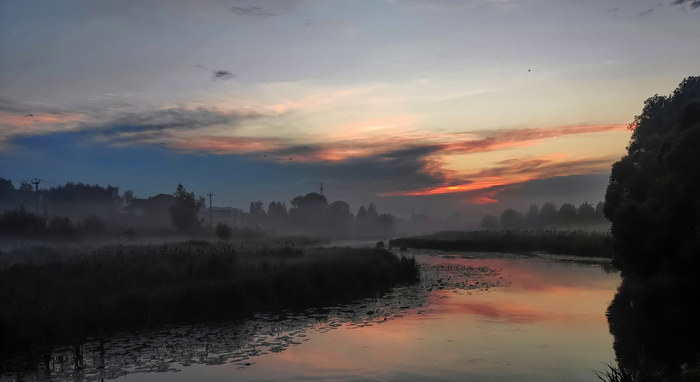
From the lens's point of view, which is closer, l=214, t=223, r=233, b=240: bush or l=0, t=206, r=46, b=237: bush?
l=0, t=206, r=46, b=237: bush

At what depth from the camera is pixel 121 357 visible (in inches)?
567

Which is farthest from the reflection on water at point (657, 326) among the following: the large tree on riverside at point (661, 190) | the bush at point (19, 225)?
the bush at point (19, 225)

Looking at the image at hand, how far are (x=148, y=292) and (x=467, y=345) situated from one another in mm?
13818

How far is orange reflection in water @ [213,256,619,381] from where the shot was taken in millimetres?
13422

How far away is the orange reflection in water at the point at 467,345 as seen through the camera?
13.4m

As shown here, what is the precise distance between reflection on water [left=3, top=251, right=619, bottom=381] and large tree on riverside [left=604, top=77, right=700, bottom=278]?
367cm

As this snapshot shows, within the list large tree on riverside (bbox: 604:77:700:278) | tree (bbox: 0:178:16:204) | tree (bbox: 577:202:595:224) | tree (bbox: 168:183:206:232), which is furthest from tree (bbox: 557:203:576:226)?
tree (bbox: 0:178:16:204)

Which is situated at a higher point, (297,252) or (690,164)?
(690,164)

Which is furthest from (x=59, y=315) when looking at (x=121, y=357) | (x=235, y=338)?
(x=235, y=338)

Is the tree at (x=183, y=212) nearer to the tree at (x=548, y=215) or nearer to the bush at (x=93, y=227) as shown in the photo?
the bush at (x=93, y=227)

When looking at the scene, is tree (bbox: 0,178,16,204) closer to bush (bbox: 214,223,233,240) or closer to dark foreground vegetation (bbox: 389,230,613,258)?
bush (bbox: 214,223,233,240)

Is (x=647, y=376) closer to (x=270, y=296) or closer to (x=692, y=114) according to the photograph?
(x=270, y=296)

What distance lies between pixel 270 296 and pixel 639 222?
2052 centimetres

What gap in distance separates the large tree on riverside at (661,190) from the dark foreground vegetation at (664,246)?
0.04m
